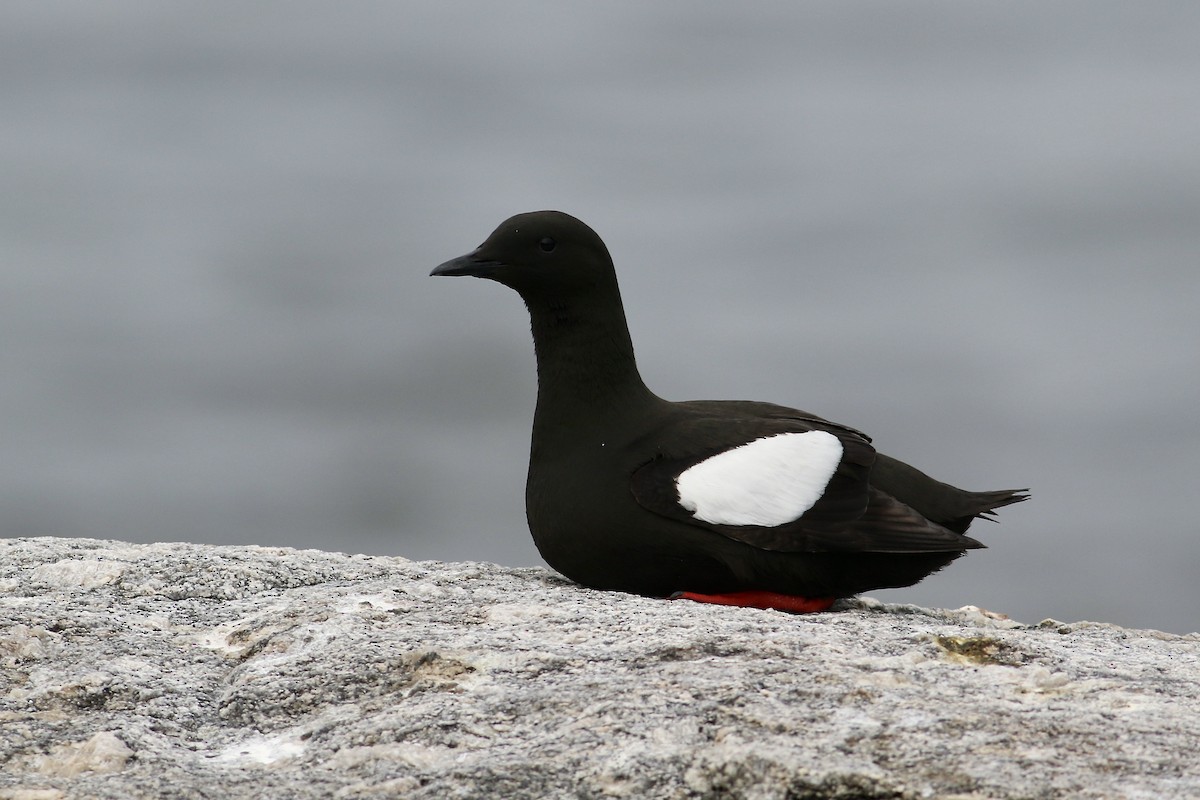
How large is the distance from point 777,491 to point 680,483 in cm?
35

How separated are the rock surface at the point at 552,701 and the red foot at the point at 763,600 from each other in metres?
0.59

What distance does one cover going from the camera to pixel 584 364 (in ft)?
17.9

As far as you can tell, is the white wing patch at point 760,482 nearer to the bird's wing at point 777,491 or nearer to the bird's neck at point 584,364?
the bird's wing at point 777,491

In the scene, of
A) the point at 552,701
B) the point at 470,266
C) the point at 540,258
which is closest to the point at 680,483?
the point at 540,258

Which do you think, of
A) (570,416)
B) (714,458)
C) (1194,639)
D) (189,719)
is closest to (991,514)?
(1194,639)

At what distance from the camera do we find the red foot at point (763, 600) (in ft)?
16.4

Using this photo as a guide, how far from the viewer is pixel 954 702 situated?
3.17 metres

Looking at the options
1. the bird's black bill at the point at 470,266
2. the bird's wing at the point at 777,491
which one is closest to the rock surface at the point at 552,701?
the bird's wing at the point at 777,491

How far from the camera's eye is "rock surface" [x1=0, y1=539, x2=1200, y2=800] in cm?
285

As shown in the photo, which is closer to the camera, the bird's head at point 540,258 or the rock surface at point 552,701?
the rock surface at point 552,701

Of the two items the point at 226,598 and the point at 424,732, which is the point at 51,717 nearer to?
the point at 424,732

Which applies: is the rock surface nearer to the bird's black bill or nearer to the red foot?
the red foot

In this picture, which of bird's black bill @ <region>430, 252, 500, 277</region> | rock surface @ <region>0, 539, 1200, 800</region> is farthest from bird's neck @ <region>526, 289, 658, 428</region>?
rock surface @ <region>0, 539, 1200, 800</region>

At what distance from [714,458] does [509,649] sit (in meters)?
1.68
